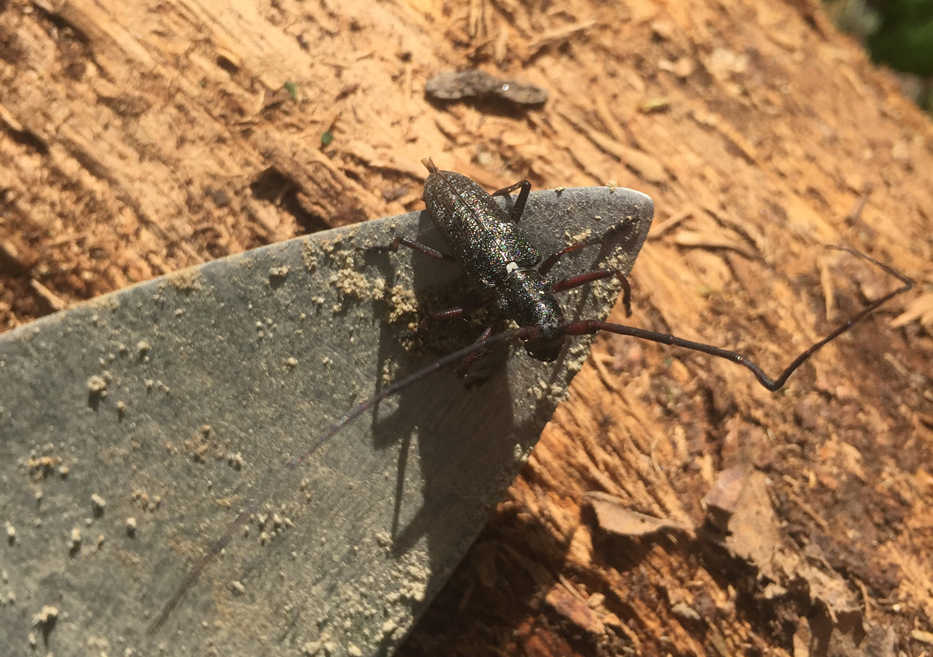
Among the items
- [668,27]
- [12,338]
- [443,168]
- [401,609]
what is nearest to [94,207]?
[12,338]

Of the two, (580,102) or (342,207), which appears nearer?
(342,207)

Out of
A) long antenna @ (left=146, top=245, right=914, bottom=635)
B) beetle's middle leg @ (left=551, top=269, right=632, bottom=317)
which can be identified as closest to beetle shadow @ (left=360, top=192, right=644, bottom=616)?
beetle's middle leg @ (left=551, top=269, right=632, bottom=317)

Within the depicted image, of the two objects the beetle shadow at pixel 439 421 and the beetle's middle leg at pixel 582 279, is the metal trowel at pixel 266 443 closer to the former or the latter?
the beetle shadow at pixel 439 421

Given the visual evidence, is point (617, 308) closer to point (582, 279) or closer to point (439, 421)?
point (582, 279)

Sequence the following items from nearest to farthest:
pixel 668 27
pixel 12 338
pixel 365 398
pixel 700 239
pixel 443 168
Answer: pixel 12 338, pixel 365 398, pixel 443 168, pixel 700 239, pixel 668 27

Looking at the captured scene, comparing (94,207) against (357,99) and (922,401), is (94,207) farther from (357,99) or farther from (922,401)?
(922,401)

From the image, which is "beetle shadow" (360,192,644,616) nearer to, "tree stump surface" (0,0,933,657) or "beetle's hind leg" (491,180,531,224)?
"beetle's hind leg" (491,180,531,224)
